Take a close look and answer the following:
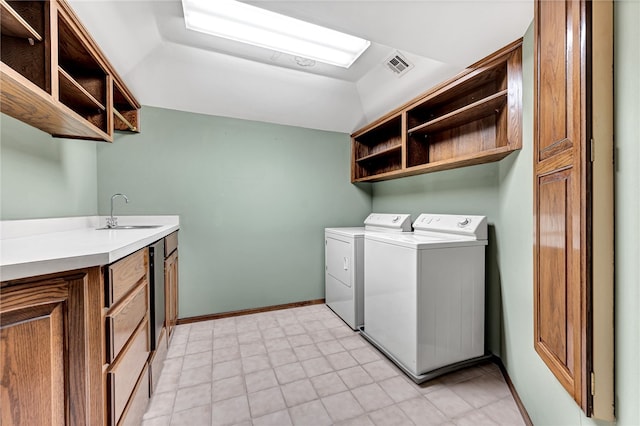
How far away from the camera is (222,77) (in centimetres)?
250

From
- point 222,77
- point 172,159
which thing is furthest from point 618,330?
point 172,159

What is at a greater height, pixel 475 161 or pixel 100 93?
pixel 100 93

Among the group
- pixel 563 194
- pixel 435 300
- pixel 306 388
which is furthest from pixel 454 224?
pixel 306 388

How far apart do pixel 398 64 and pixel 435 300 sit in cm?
202

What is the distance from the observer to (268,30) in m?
2.01

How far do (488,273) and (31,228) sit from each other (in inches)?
123

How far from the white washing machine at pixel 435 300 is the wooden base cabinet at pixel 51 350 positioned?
167cm

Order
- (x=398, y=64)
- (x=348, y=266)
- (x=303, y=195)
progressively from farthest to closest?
(x=303, y=195), (x=348, y=266), (x=398, y=64)

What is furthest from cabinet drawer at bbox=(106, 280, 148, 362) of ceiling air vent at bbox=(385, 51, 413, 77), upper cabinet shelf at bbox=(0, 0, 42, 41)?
ceiling air vent at bbox=(385, 51, 413, 77)

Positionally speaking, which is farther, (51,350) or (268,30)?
(268,30)

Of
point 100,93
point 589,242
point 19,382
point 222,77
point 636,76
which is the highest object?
point 222,77

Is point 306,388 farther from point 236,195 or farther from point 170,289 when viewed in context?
point 236,195

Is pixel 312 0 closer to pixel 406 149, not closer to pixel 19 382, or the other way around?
pixel 406 149

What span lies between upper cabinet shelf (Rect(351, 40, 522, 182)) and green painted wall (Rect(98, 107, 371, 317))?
826mm
